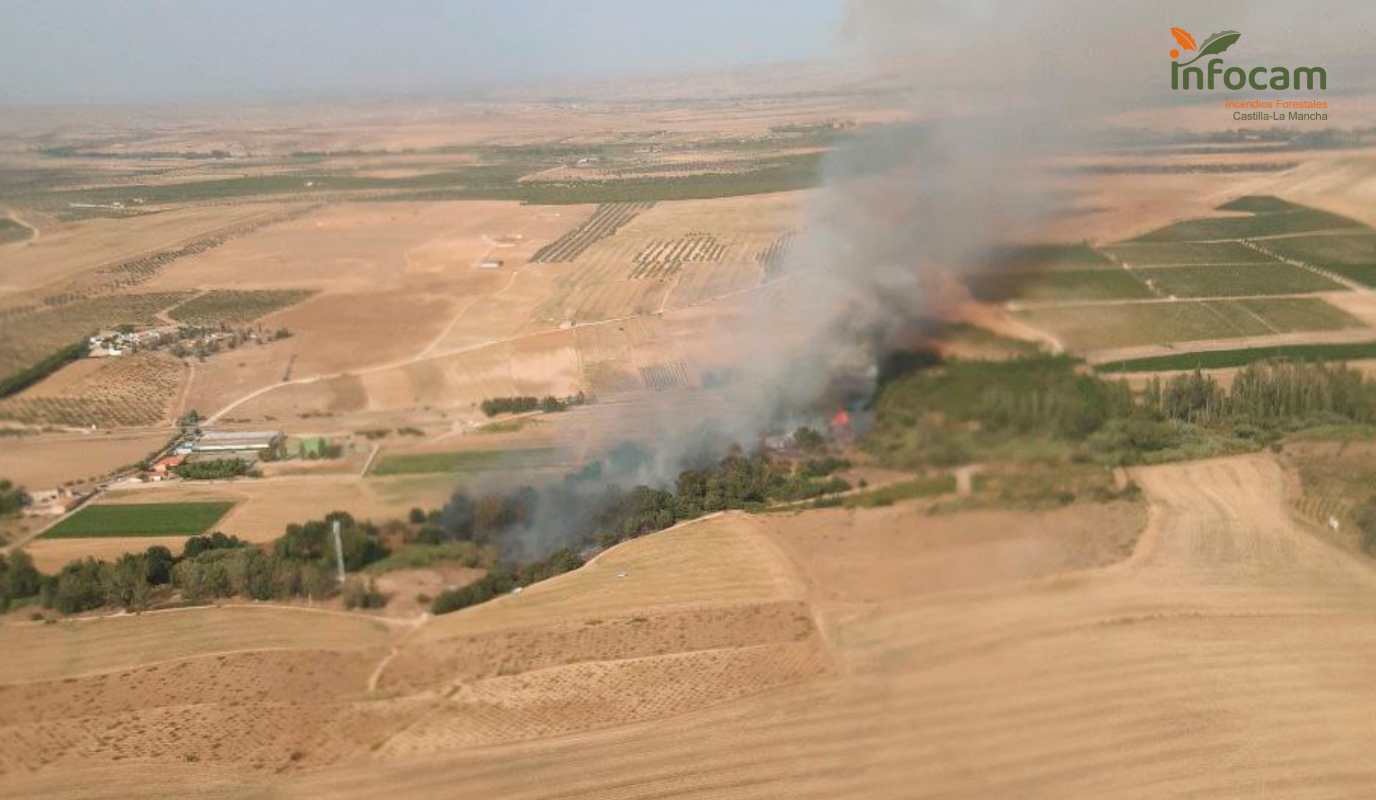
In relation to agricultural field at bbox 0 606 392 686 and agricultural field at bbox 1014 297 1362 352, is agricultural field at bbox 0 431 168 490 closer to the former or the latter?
agricultural field at bbox 0 606 392 686

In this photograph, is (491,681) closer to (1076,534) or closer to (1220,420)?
(1076,534)

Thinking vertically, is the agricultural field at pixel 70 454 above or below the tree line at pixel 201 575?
above

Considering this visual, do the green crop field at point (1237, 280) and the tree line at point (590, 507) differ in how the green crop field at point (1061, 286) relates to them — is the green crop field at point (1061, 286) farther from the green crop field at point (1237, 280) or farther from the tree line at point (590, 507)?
the tree line at point (590, 507)

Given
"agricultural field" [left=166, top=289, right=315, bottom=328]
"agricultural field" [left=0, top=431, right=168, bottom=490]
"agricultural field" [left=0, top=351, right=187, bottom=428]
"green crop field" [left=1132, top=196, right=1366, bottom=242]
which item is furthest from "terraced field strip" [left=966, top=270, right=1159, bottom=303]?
"agricultural field" [left=166, top=289, right=315, bottom=328]

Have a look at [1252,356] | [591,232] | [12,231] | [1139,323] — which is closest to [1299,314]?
[1252,356]

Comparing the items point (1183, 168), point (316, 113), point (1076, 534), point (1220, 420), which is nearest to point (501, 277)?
point (1183, 168)

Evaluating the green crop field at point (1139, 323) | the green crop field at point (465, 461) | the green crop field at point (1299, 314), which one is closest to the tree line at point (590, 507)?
the green crop field at point (465, 461)
